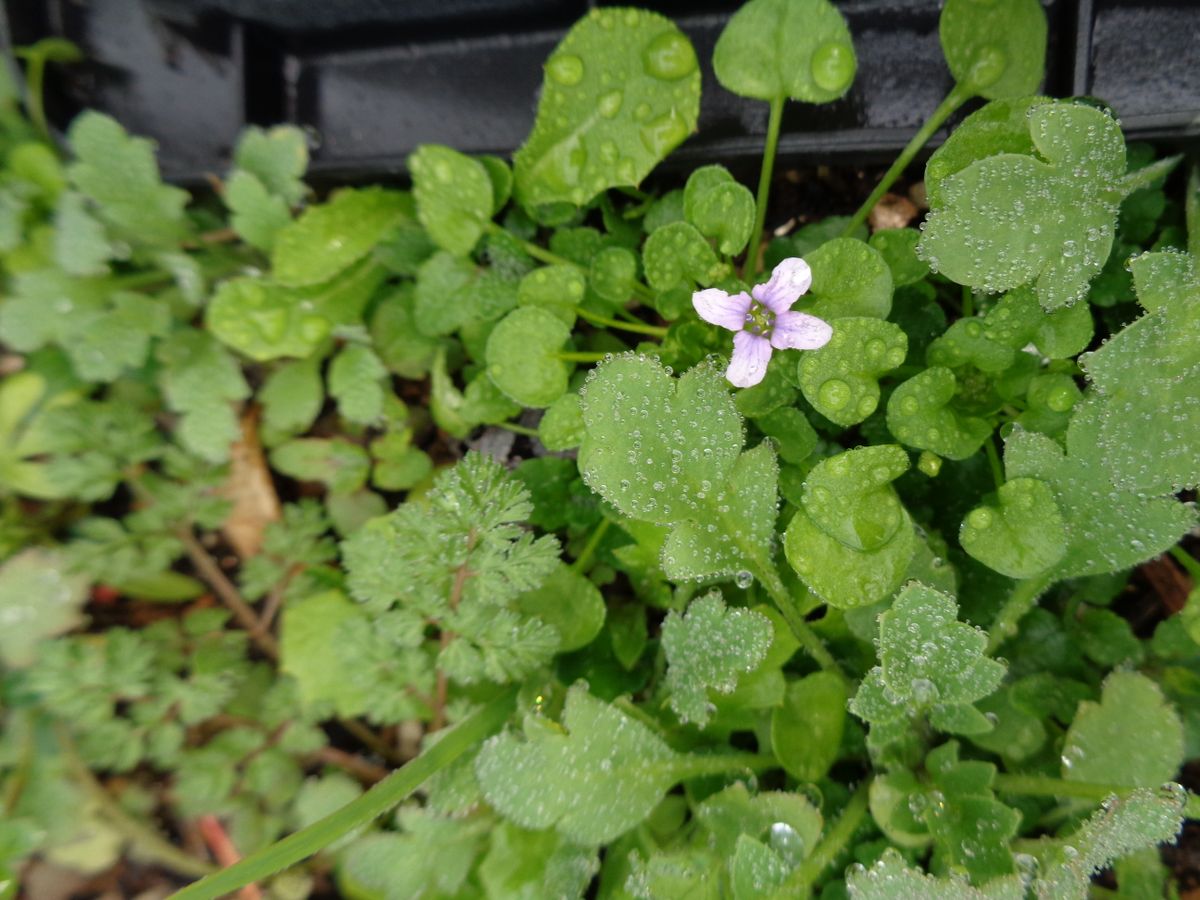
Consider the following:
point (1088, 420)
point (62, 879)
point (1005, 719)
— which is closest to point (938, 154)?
point (1088, 420)

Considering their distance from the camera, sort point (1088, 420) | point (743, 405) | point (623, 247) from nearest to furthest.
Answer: point (1088, 420)
point (743, 405)
point (623, 247)

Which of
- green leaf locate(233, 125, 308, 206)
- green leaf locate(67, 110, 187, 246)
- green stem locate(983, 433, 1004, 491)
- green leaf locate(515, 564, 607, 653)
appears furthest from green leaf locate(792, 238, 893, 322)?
green leaf locate(67, 110, 187, 246)

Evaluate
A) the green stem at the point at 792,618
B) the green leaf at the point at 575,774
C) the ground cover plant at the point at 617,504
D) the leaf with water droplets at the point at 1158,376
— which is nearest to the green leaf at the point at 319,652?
the ground cover plant at the point at 617,504

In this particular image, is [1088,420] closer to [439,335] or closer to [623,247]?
[623,247]

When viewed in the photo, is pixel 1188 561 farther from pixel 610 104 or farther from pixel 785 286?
pixel 610 104

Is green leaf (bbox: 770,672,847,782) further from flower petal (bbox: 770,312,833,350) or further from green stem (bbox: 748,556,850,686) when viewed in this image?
flower petal (bbox: 770,312,833,350)

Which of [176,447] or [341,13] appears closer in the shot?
[341,13]
